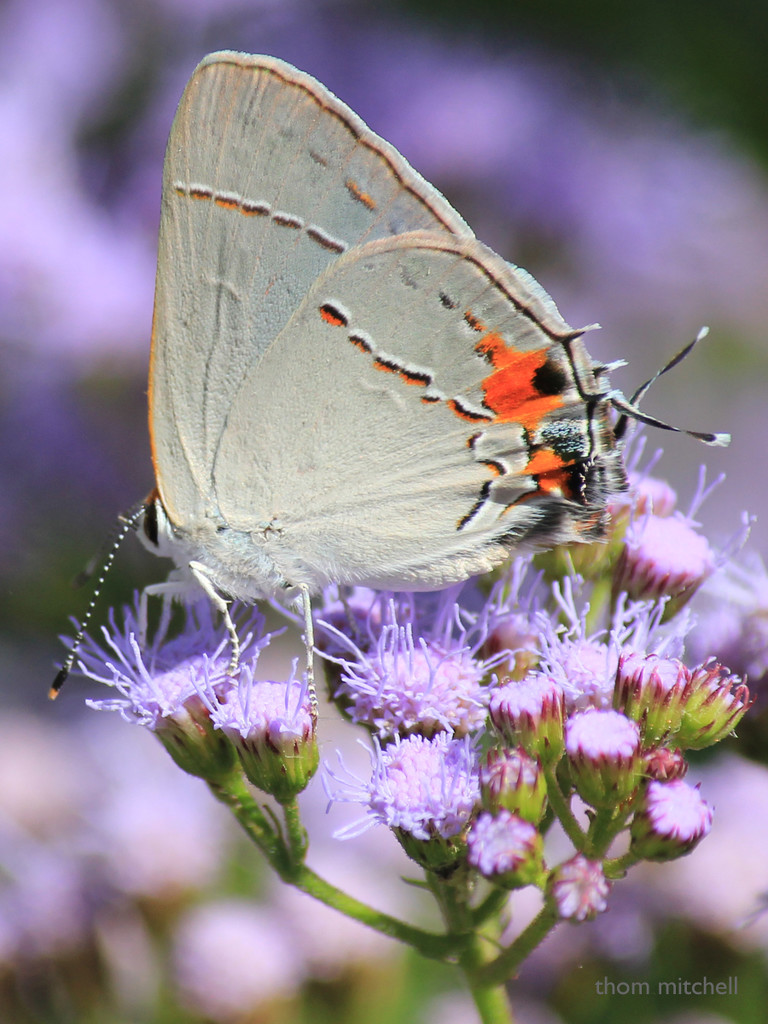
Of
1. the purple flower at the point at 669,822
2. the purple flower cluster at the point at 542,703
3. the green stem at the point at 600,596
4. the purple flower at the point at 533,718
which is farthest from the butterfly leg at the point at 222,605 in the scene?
the purple flower at the point at 669,822

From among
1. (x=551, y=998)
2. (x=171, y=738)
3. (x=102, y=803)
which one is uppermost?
(x=171, y=738)

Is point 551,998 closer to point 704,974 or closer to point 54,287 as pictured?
point 704,974

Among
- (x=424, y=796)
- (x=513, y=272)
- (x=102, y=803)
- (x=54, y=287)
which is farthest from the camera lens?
(x=54, y=287)

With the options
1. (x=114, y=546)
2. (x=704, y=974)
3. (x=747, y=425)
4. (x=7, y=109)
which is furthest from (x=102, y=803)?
(x=747, y=425)

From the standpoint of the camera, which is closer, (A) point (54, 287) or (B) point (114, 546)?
(B) point (114, 546)

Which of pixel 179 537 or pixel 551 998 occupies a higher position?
pixel 179 537

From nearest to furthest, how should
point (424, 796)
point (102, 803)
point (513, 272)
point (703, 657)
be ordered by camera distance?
point (424, 796) → point (513, 272) → point (703, 657) → point (102, 803)

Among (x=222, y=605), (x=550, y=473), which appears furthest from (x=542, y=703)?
(x=222, y=605)

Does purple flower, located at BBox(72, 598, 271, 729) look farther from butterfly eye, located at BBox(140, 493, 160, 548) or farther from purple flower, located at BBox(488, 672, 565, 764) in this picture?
purple flower, located at BBox(488, 672, 565, 764)
